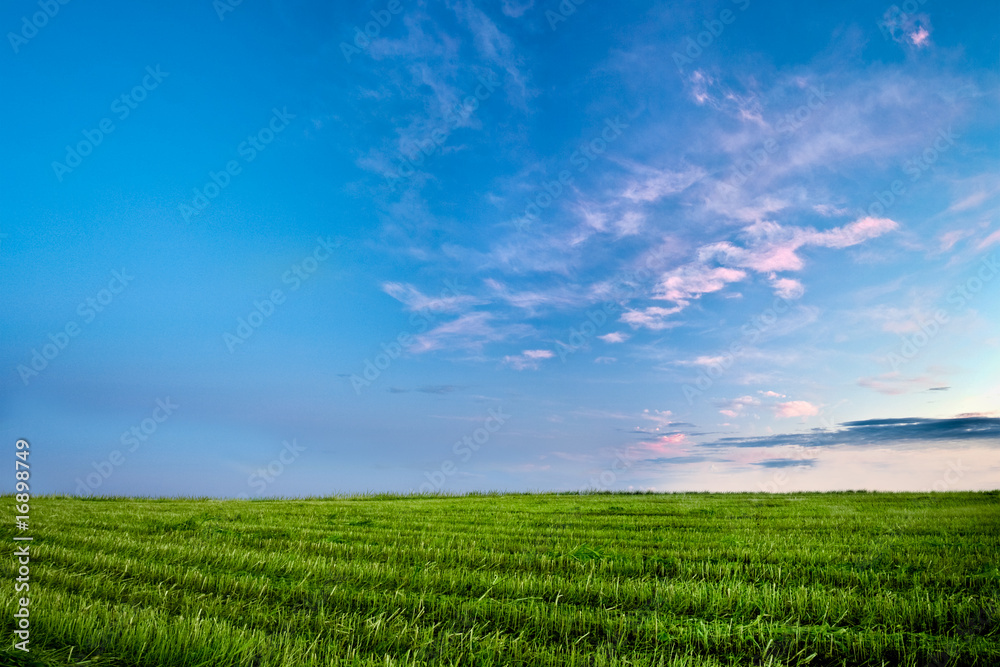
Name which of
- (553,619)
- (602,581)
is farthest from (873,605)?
(553,619)

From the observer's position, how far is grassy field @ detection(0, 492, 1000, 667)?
4824 mm

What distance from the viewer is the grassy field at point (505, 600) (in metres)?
4.82

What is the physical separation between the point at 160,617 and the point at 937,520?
18764mm

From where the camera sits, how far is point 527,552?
9820 mm

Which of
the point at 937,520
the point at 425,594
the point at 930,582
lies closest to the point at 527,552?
the point at 425,594

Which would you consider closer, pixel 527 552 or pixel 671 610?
pixel 671 610

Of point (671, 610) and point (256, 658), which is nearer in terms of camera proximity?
point (256, 658)

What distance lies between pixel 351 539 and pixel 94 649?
7220 mm

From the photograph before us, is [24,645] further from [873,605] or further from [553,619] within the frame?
[873,605]

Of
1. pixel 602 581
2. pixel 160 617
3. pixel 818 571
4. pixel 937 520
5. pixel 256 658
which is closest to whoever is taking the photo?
pixel 256 658

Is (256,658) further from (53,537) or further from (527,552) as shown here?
(53,537)

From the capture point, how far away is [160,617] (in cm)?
542

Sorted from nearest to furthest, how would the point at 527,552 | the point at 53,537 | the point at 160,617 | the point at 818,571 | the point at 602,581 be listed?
the point at 160,617 < the point at 602,581 < the point at 818,571 < the point at 527,552 < the point at 53,537

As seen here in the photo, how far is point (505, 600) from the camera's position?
250 inches
